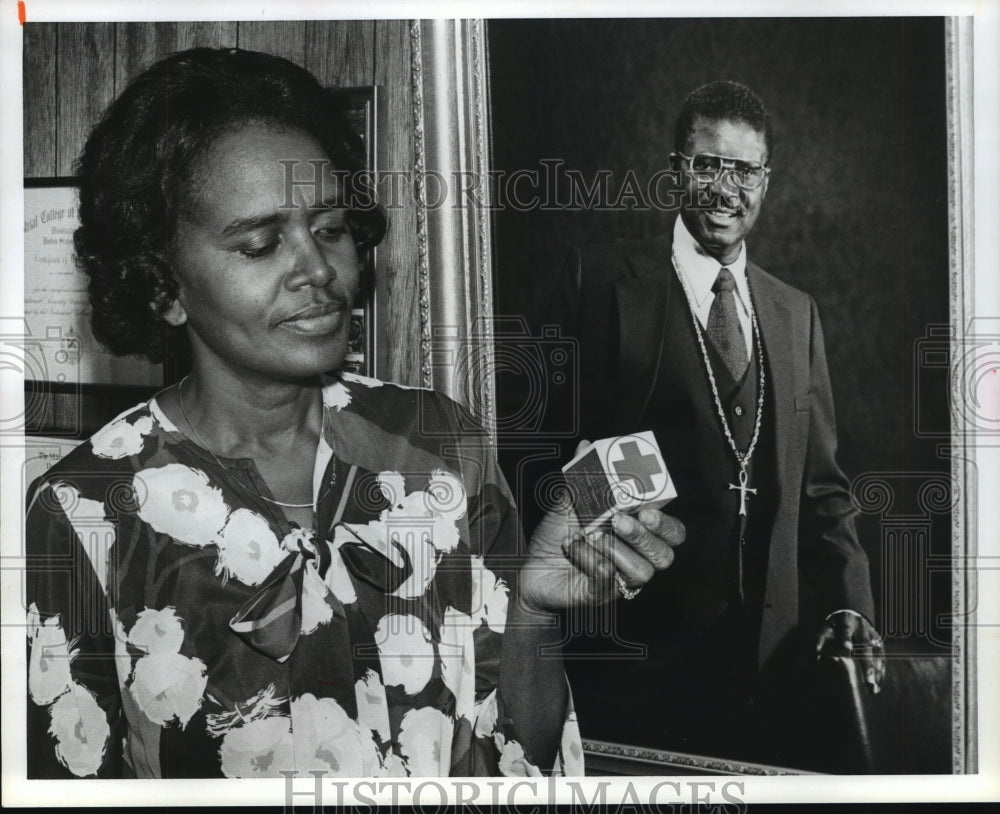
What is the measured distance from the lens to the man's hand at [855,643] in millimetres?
2363

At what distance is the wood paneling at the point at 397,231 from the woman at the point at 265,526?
0.05 meters

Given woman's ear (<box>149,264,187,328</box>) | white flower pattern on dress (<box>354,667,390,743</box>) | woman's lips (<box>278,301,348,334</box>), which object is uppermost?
woman's ear (<box>149,264,187,328</box>)

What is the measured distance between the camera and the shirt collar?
2.35 meters

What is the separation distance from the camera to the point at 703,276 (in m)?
2.36

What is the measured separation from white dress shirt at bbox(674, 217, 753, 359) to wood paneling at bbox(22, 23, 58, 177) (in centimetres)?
144

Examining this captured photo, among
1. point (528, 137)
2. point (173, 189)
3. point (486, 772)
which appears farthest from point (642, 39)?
point (486, 772)

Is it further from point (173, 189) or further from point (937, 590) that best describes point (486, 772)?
point (173, 189)

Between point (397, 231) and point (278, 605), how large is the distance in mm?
877

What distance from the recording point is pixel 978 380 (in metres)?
2.39

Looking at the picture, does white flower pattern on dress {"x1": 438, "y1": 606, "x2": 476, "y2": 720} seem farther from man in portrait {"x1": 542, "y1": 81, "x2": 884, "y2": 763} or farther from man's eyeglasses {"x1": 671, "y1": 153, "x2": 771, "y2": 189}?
man's eyeglasses {"x1": 671, "y1": 153, "x2": 771, "y2": 189}

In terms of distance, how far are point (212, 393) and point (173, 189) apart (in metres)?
0.45

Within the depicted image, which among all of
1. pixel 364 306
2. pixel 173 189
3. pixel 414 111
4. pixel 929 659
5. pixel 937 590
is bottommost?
pixel 929 659

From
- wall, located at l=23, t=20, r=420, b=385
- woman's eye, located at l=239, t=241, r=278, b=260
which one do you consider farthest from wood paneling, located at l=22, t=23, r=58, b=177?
woman's eye, located at l=239, t=241, r=278, b=260

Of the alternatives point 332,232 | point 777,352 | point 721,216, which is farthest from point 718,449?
point 332,232
